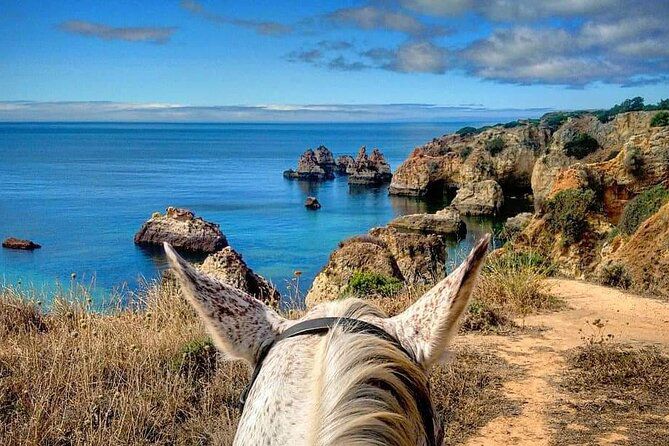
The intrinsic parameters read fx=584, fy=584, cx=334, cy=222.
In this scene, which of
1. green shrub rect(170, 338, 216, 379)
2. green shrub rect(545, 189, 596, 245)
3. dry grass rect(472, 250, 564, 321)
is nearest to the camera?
green shrub rect(170, 338, 216, 379)

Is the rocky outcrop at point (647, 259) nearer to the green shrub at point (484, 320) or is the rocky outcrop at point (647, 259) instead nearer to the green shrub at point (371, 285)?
the green shrub at point (484, 320)

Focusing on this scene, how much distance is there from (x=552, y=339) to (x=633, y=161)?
12657mm

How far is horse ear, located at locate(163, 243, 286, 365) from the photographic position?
5.57 feet

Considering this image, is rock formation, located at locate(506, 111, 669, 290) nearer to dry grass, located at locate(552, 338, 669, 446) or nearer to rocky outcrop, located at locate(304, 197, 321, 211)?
dry grass, located at locate(552, 338, 669, 446)

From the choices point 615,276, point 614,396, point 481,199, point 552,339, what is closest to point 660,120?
point 481,199

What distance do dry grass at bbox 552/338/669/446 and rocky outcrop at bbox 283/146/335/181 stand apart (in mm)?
83831

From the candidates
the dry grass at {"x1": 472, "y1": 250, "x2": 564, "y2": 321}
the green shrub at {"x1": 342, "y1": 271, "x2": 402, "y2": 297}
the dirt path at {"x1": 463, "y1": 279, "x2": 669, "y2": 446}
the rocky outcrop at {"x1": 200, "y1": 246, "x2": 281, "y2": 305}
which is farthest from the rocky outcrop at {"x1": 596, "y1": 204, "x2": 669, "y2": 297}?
the rocky outcrop at {"x1": 200, "y1": 246, "x2": 281, "y2": 305}

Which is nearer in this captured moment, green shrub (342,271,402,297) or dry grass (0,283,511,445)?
dry grass (0,283,511,445)

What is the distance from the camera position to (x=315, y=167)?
300 ft

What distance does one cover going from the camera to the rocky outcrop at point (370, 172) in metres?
80.2

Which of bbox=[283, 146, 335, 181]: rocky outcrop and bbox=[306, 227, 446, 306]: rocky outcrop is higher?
bbox=[306, 227, 446, 306]: rocky outcrop

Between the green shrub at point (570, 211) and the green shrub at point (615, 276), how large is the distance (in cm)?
336

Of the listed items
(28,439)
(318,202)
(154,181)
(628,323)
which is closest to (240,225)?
(318,202)

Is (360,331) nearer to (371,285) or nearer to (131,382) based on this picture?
(131,382)
